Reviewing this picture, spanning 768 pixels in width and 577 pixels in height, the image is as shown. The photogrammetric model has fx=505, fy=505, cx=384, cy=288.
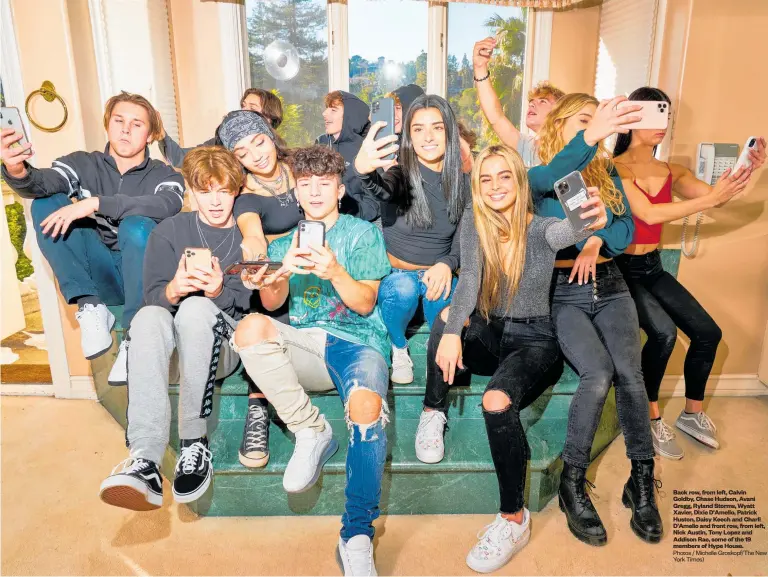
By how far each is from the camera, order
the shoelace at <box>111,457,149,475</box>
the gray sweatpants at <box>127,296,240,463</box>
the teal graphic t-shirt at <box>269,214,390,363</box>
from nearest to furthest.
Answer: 1. the shoelace at <box>111,457,149,475</box>
2. the gray sweatpants at <box>127,296,240,463</box>
3. the teal graphic t-shirt at <box>269,214,390,363</box>

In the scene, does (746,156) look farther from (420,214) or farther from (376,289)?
(376,289)

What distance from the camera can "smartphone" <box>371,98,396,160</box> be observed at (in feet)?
6.51

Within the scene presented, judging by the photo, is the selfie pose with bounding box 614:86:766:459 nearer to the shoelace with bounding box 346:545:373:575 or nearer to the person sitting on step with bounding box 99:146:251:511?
the shoelace with bounding box 346:545:373:575

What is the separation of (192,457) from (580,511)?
1374 millimetres

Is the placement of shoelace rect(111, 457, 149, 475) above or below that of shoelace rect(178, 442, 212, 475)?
above

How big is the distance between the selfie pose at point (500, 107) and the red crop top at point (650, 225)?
55cm

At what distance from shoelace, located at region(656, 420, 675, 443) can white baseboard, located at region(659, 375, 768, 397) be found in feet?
1.86

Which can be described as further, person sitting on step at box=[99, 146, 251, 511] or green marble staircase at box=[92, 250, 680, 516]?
green marble staircase at box=[92, 250, 680, 516]

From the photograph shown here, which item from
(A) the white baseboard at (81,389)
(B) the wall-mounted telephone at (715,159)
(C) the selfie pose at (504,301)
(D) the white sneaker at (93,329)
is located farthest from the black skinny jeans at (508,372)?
(A) the white baseboard at (81,389)

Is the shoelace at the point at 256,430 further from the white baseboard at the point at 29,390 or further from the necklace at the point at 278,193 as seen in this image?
the white baseboard at the point at 29,390

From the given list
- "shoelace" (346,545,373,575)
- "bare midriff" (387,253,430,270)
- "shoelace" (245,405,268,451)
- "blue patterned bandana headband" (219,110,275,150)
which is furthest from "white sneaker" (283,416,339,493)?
"blue patterned bandana headband" (219,110,275,150)

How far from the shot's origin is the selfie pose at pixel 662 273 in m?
2.24

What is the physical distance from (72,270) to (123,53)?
53.8 inches

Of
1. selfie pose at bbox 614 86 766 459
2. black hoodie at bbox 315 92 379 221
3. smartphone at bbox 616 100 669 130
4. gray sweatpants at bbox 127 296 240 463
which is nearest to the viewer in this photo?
gray sweatpants at bbox 127 296 240 463
